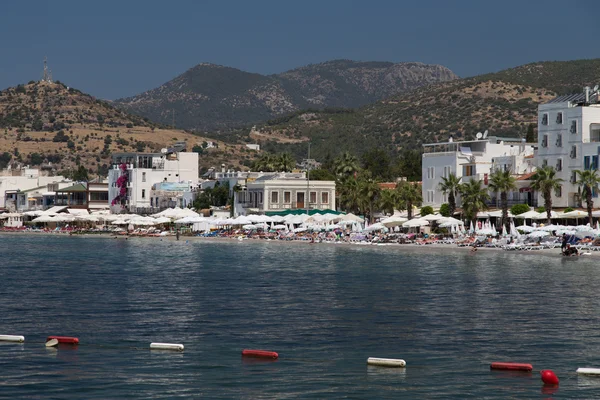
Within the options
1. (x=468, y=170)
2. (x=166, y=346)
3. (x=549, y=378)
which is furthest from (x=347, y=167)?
(x=549, y=378)

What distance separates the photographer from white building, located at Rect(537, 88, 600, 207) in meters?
88.3

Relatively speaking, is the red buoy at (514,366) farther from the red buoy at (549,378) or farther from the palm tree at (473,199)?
the palm tree at (473,199)

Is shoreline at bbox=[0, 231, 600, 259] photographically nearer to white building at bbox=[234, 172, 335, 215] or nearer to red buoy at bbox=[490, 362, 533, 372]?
white building at bbox=[234, 172, 335, 215]

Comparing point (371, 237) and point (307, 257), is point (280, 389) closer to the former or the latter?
point (307, 257)

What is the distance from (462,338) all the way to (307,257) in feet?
149

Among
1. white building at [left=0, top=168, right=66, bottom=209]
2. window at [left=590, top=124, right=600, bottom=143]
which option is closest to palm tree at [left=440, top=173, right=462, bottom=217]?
window at [left=590, top=124, right=600, bottom=143]

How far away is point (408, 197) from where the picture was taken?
3883 inches

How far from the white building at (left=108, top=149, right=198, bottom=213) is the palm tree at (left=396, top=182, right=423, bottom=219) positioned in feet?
147

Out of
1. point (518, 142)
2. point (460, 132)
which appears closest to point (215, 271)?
point (518, 142)

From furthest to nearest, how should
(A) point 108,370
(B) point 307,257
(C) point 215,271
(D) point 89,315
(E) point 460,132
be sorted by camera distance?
(E) point 460,132, (B) point 307,257, (C) point 215,271, (D) point 89,315, (A) point 108,370

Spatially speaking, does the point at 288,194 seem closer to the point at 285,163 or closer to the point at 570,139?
the point at 285,163

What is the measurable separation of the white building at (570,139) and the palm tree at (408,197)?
1320cm

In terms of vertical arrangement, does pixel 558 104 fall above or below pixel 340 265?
above

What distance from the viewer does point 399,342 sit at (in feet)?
103
